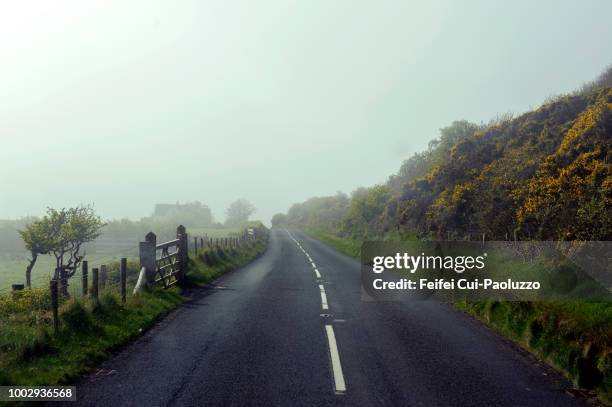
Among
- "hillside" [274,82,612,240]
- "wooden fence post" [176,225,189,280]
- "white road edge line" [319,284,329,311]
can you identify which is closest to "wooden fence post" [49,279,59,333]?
"white road edge line" [319,284,329,311]

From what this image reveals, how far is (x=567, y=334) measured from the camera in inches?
324

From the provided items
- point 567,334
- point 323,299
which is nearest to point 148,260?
point 323,299

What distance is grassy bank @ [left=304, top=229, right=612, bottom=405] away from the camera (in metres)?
6.98

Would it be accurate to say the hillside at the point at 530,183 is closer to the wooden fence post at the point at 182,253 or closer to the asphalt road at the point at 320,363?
the asphalt road at the point at 320,363

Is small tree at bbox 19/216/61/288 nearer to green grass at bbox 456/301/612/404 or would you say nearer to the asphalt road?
the asphalt road

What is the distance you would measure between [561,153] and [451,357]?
36.9 ft

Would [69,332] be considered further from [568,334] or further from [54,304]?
[568,334]

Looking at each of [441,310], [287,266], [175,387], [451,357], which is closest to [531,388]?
[451,357]

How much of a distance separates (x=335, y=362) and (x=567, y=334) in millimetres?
4060

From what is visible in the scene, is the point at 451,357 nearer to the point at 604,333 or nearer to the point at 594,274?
the point at 604,333

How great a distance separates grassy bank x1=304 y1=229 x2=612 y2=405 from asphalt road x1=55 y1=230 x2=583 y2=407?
1.12 ft

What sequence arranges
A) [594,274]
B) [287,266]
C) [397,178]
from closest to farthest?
[594,274], [287,266], [397,178]

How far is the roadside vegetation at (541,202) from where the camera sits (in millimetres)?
8109

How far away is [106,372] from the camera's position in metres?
7.45
